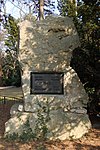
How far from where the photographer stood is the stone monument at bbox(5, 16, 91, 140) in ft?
22.0

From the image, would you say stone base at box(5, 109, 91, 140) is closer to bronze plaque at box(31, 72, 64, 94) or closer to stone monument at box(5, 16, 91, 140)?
stone monument at box(5, 16, 91, 140)

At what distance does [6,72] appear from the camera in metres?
32.4

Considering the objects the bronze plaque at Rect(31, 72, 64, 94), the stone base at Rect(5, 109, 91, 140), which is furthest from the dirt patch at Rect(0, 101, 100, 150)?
the bronze plaque at Rect(31, 72, 64, 94)

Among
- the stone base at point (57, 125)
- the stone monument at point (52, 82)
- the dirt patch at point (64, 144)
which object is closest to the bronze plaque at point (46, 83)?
the stone monument at point (52, 82)

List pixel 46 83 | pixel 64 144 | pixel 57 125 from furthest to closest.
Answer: pixel 46 83 < pixel 57 125 < pixel 64 144

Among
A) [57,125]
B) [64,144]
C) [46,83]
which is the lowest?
[64,144]

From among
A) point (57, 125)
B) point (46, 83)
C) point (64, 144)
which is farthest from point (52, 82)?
point (64, 144)

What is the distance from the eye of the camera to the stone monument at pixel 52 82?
264 inches

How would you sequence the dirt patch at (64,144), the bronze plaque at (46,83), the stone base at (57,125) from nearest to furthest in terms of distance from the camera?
the dirt patch at (64,144) < the stone base at (57,125) < the bronze plaque at (46,83)

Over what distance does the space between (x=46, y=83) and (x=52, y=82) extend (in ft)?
0.50

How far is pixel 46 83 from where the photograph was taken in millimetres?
6996

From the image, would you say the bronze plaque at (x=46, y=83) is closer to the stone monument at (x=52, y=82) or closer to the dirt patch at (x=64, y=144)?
the stone monument at (x=52, y=82)

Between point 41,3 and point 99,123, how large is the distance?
7.04 metres

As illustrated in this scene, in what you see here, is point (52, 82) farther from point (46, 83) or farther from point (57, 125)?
point (57, 125)
